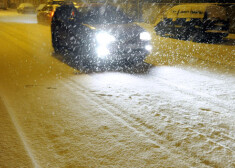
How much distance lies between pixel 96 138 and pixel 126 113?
0.95 meters

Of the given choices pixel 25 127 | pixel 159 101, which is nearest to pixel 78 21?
pixel 159 101

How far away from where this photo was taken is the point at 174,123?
3.94m

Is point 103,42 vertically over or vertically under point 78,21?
under

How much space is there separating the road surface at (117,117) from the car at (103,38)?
788 mm

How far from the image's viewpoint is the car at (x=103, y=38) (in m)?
7.16

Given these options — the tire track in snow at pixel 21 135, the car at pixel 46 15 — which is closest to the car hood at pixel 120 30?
the tire track in snow at pixel 21 135

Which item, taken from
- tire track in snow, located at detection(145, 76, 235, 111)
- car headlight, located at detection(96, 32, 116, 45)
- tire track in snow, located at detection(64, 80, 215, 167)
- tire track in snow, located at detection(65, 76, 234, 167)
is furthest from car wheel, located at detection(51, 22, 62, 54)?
tire track in snow, located at detection(65, 76, 234, 167)

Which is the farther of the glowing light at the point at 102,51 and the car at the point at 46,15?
the car at the point at 46,15

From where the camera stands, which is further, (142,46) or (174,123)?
(142,46)

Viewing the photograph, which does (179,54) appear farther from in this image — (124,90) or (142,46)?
(124,90)

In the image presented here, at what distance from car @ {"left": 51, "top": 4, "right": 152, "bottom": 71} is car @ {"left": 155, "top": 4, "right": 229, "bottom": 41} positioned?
18.8 ft

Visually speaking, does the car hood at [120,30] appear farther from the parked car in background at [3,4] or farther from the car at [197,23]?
the parked car in background at [3,4]

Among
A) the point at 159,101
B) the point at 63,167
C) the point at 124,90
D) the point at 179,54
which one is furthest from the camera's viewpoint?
the point at 179,54

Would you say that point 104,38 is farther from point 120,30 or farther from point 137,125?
point 137,125
